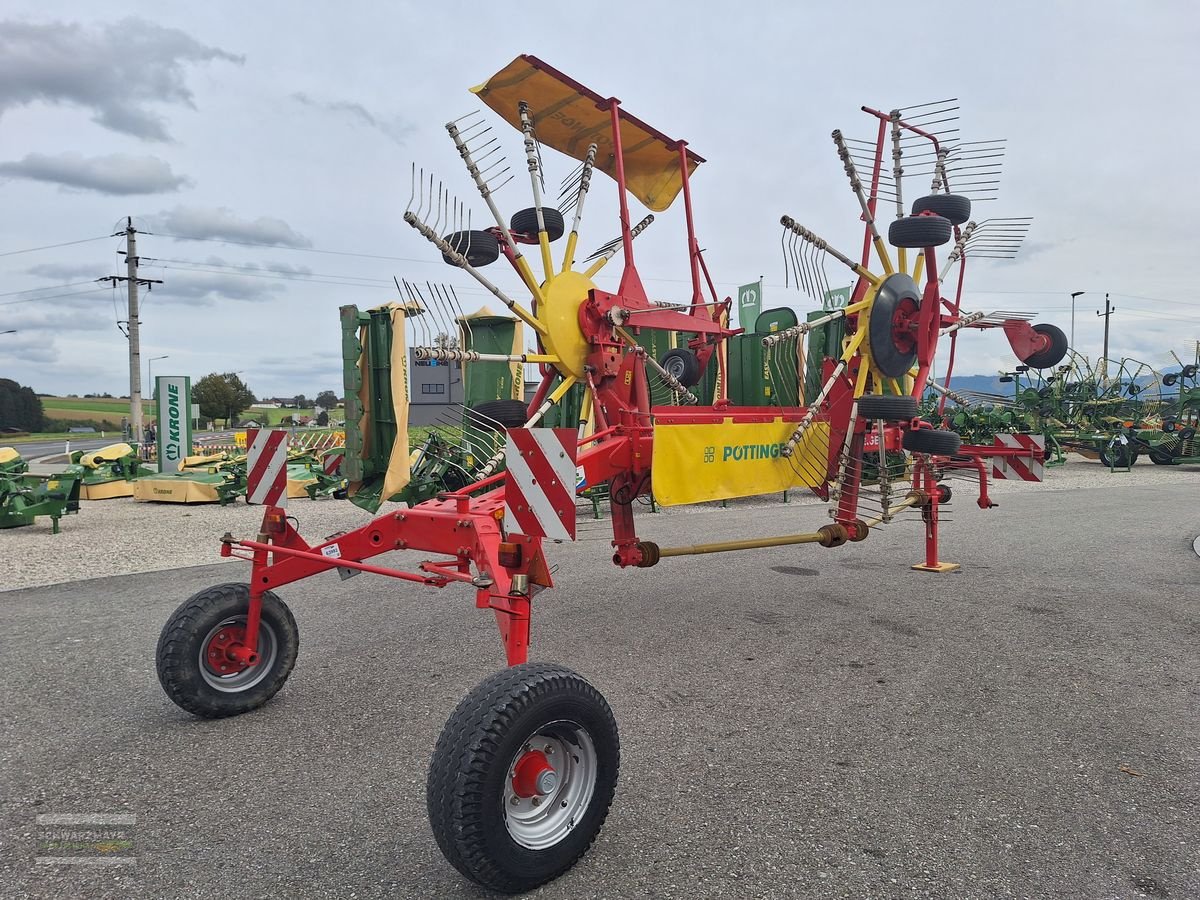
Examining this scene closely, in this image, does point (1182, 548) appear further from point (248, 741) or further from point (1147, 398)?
point (1147, 398)

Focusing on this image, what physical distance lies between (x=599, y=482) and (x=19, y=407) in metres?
71.3

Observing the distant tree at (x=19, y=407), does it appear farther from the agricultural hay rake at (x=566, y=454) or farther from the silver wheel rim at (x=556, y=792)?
the silver wheel rim at (x=556, y=792)

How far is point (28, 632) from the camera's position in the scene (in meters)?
5.36

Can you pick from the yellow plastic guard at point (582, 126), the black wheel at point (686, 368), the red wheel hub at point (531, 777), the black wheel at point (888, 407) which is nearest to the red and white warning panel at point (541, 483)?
the red wheel hub at point (531, 777)

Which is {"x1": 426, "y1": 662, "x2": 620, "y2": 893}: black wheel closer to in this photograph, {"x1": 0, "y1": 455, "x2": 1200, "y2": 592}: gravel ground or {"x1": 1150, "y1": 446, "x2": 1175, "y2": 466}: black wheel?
{"x1": 0, "y1": 455, "x2": 1200, "y2": 592}: gravel ground

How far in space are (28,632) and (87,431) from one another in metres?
70.6

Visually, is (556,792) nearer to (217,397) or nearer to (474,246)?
(474,246)

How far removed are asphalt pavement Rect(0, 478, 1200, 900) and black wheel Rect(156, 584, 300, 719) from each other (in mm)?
120

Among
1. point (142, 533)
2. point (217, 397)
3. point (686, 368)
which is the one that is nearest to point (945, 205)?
point (686, 368)

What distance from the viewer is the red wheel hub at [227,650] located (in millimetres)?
3721

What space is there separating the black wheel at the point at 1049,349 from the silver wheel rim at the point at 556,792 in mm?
5096

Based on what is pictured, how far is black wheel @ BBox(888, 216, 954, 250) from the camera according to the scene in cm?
504

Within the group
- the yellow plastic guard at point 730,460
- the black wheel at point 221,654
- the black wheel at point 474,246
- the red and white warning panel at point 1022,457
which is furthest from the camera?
the red and white warning panel at point 1022,457

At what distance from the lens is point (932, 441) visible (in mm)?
5332
